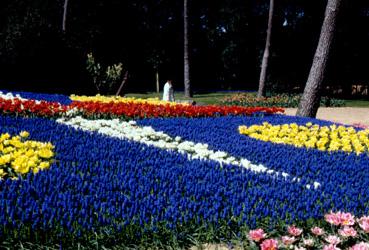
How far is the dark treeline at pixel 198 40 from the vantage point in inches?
925

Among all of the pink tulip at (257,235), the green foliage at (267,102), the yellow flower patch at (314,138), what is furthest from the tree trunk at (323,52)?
the green foliage at (267,102)

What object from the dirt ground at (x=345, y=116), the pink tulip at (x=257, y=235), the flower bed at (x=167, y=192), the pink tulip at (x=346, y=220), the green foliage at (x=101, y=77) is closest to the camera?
the pink tulip at (x=257, y=235)

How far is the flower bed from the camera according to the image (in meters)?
3.96

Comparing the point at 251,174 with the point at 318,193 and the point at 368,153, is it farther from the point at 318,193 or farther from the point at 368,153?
the point at 368,153

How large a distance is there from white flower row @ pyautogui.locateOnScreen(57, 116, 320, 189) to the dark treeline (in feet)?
44.2

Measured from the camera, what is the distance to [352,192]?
521 centimetres

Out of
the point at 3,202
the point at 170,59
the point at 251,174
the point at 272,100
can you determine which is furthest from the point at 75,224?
the point at 170,59

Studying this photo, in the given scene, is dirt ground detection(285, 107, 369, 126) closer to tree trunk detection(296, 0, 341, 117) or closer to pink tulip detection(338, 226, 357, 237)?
tree trunk detection(296, 0, 341, 117)

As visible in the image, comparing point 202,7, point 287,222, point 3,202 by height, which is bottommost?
point 287,222

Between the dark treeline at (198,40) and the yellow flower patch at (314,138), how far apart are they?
49.7 ft

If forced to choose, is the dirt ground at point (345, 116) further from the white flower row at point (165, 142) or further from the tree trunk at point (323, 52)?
the white flower row at point (165, 142)

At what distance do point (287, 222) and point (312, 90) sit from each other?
9439 millimetres

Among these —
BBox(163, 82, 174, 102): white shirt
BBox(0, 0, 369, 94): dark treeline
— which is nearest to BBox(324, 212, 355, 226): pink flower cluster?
BBox(163, 82, 174, 102): white shirt

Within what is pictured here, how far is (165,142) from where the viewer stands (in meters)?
7.91
